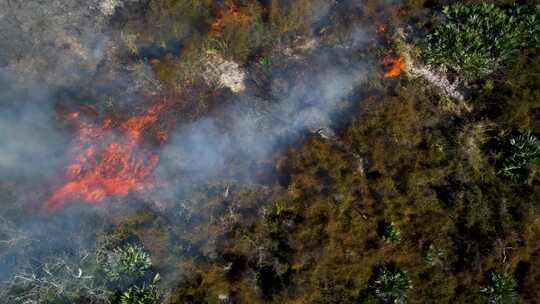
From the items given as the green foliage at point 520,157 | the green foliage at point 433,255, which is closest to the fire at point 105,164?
the green foliage at point 433,255

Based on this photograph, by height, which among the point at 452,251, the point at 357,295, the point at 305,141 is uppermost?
the point at 305,141

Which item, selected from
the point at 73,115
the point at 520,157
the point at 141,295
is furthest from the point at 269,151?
the point at 520,157

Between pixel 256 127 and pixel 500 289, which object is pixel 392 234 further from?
pixel 256 127

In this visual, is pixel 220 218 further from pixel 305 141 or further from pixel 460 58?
pixel 460 58

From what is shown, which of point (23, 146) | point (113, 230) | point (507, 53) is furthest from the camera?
point (507, 53)

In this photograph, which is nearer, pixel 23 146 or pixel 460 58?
pixel 23 146

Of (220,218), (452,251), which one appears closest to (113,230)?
(220,218)

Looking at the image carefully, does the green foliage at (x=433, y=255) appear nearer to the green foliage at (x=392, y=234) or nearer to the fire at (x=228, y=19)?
the green foliage at (x=392, y=234)
